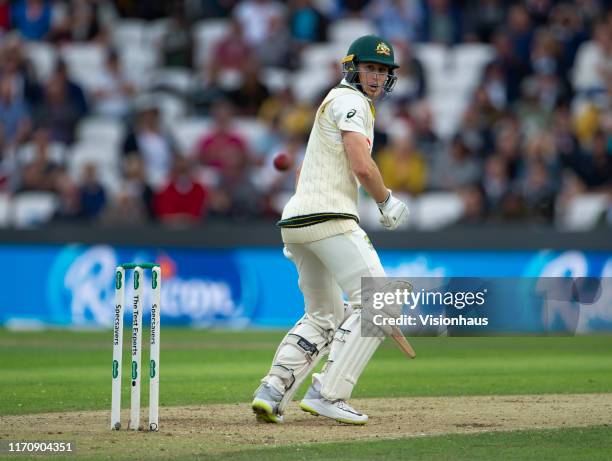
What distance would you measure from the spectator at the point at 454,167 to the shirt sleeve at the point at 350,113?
997 centimetres

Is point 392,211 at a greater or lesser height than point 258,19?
lesser

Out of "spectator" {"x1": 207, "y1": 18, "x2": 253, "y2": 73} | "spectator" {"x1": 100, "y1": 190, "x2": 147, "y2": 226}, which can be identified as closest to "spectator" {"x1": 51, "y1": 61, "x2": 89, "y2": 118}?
"spectator" {"x1": 207, "y1": 18, "x2": 253, "y2": 73}

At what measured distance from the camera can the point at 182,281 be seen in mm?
16922

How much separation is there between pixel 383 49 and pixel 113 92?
12.9 meters

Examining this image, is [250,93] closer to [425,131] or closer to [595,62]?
[425,131]

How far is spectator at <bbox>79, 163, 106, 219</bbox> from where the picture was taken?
58.5 feet

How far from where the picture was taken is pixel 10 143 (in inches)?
768

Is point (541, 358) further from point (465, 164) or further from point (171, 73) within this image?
point (171, 73)

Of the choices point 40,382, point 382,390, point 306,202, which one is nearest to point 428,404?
point 382,390

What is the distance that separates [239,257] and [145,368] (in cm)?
496

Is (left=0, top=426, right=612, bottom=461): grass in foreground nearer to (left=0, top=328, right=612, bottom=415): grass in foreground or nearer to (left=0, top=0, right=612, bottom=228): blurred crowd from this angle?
(left=0, top=328, right=612, bottom=415): grass in foreground

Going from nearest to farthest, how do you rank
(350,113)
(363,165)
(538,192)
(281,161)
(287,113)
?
(363,165) → (350,113) → (281,161) → (538,192) → (287,113)

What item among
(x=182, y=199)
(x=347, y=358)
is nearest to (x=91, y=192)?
(x=182, y=199)

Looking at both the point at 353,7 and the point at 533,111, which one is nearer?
the point at 533,111
